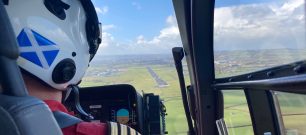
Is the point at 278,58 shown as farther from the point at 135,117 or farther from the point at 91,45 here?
the point at 135,117

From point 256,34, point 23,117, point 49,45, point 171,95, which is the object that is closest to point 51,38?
point 49,45

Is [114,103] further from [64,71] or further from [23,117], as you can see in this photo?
[23,117]

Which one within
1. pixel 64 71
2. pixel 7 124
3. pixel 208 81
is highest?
pixel 208 81

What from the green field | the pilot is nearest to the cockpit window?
the green field

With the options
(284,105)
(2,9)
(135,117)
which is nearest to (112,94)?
(135,117)

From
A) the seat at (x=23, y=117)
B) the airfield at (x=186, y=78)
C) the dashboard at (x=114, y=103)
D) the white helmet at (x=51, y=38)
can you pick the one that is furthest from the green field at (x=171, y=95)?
the seat at (x=23, y=117)

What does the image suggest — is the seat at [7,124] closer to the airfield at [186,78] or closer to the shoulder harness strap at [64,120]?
the shoulder harness strap at [64,120]

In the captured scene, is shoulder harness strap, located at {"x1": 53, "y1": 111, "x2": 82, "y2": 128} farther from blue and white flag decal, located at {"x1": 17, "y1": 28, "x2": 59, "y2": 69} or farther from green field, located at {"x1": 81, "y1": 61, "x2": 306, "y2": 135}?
green field, located at {"x1": 81, "y1": 61, "x2": 306, "y2": 135}
